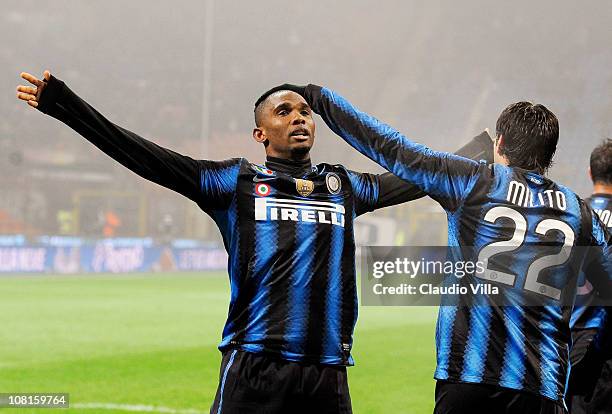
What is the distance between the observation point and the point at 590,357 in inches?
179

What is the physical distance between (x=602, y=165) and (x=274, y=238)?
86.4 inches

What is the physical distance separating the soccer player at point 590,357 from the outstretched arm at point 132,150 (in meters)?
2.12

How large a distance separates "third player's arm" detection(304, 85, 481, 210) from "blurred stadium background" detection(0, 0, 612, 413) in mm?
17458

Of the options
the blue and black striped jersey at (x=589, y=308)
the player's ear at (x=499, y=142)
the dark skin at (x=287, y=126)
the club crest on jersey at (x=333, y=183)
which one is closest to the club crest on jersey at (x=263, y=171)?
the dark skin at (x=287, y=126)

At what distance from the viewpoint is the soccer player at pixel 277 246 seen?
351cm

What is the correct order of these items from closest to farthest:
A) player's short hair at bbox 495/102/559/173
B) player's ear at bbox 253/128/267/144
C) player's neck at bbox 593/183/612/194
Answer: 1. player's short hair at bbox 495/102/559/173
2. player's ear at bbox 253/128/267/144
3. player's neck at bbox 593/183/612/194

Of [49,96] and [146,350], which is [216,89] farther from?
[49,96]

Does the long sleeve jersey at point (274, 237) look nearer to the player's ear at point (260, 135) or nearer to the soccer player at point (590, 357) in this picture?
the player's ear at point (260, 135)

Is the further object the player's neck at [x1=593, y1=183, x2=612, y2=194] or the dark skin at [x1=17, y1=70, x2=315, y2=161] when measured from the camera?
the player's neck at [x1=593, y1=183, x2=612, y2=194]

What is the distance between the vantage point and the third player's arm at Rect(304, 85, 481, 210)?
3.08 metres

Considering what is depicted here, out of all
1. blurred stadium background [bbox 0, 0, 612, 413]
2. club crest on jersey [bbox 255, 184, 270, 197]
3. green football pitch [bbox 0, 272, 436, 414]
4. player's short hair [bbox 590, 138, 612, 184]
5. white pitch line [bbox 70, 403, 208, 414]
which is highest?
blurred stadium background [bbox 0, 0, 612, 413]

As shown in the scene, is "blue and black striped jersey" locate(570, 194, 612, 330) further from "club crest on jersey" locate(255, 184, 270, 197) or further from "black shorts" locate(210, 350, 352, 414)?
"club crest on jersey" locate(255, 184, 270, 197)

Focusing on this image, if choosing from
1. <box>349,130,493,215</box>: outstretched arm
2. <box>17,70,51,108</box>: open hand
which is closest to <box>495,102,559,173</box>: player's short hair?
<box>349,130,493,215</box>: outstretched arm

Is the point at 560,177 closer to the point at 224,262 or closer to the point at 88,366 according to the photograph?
the point at 224,262
